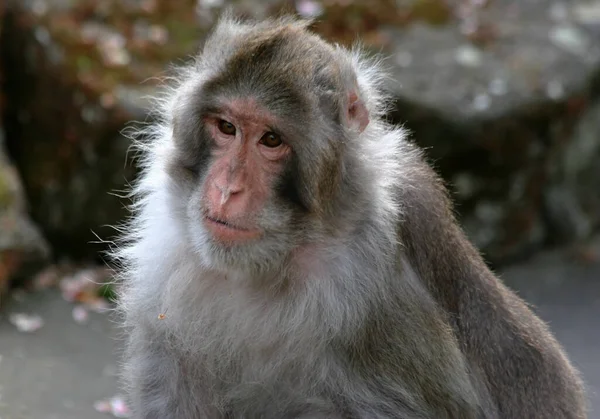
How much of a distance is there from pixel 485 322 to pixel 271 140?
147 centimetres

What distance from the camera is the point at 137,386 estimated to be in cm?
559

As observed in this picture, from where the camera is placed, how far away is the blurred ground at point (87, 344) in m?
7.11

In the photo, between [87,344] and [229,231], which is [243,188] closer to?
[229,231]

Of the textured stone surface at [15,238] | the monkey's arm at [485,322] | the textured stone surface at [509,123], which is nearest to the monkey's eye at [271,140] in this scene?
the monkey's arm at [485,322]

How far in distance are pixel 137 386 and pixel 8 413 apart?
150 cm

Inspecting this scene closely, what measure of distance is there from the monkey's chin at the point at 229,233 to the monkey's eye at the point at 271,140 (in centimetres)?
36

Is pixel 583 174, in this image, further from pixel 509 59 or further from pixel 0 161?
pixel 0 161

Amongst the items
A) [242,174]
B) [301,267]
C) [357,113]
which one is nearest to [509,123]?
[357,113]

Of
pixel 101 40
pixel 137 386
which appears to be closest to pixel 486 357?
pixel 137 386

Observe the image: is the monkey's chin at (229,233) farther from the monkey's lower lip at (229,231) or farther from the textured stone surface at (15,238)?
the textured stone surface at (15,238)

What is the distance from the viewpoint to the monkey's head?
4.86 meters

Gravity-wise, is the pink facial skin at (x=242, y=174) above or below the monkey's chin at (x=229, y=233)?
above

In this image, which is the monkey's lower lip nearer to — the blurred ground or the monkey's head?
the monkey's head

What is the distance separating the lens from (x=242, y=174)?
191 inches
